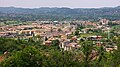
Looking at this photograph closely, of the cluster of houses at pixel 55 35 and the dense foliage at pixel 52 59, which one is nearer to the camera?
the dense foliage at pixel 52 59

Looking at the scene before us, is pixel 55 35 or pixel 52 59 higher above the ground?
pixel 52 59

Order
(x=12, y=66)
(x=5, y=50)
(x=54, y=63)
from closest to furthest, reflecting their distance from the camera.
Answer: (x=12, y=66) → (x=54, y=63) → (x=5, y=50)

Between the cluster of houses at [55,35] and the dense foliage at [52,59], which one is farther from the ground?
the dense foliage at [52,59]

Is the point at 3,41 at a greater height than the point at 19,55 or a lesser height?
lesser

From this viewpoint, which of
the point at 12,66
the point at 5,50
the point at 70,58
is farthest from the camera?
the point at 5,50

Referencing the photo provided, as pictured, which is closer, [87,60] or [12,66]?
[12,66]

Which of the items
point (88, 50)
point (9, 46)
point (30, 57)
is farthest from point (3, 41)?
point (30, 57)

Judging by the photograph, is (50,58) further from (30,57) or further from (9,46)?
(9,46)

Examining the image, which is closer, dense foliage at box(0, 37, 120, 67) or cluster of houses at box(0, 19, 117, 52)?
dense foliage at box(0, 37, 120, 67)

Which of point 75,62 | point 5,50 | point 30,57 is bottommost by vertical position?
point 5,50

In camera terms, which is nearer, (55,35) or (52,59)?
(52,59)

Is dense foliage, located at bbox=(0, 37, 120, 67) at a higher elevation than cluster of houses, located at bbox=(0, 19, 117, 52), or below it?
higher
